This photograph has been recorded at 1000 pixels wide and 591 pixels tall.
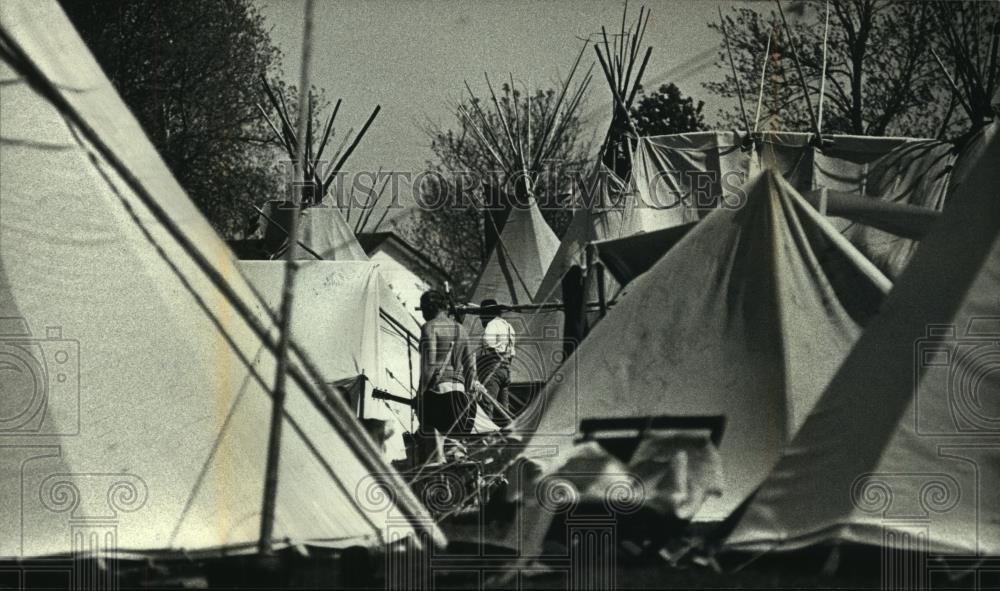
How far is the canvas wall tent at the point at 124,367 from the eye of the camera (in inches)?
238

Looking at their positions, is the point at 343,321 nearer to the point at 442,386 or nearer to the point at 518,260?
the point at 442,386

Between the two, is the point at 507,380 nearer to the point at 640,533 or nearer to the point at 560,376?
the point at 560,376

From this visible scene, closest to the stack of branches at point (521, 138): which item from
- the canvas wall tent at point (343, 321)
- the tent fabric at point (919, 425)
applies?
the canvas wall tent at point (343, 321)

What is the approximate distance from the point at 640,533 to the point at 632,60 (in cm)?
1242

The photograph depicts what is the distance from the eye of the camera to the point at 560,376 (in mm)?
7488

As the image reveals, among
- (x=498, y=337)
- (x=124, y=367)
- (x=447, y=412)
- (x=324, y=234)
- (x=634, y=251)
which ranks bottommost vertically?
(x=447, y=412)

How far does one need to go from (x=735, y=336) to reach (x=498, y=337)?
4.45 m

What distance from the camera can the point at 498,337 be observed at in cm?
1166

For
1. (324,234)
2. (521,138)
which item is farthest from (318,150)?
(521,138)

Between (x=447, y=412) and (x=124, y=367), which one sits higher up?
(x=124, y=367)

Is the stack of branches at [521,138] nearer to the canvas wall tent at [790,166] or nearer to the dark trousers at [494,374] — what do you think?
the canvas wall tent at [790,166]

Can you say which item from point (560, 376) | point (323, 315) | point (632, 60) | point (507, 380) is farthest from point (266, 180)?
A: point (560, 376)

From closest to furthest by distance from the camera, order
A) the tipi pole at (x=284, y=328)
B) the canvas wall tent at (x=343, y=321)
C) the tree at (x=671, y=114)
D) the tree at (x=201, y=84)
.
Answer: the tipi pole at (x=284, y=328) < the canvas wall tent at (x=343, y=321) < the tree at (x=201, y=84) < the tree at (x=671, y=114)

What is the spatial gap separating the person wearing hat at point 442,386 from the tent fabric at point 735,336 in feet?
7.83
